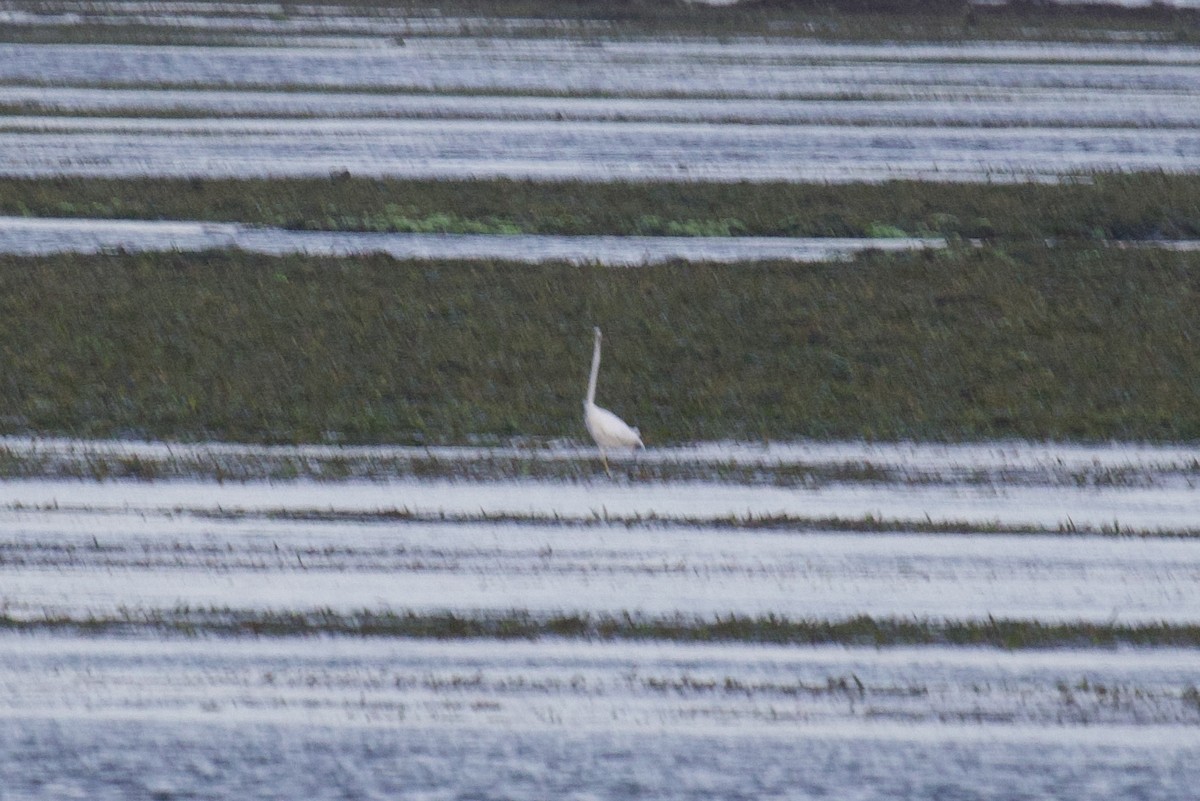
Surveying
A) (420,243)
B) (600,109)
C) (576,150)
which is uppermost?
(420,243)

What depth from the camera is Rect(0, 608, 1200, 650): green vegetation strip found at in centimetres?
1007

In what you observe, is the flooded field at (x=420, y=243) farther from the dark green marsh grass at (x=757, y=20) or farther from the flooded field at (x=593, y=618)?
the dark green marsh grass at (x=757, y=20)

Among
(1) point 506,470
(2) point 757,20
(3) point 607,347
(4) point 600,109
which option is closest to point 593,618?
(1) point 506,470

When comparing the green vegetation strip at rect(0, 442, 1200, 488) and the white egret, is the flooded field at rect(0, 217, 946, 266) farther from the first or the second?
the green vegetation strip at rect(0, 442, 1200, 488)

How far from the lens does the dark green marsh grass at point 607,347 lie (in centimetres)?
1520

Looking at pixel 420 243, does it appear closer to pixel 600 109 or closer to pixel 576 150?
pixel 576 150

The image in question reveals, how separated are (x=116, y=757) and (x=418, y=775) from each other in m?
1.20

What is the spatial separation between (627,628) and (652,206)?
53.9 feet

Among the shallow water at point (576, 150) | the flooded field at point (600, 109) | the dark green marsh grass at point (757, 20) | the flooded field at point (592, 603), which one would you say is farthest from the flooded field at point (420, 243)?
the dark green marsh grass at point (757, 20)

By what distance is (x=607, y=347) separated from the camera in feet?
58.2

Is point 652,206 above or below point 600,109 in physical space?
above

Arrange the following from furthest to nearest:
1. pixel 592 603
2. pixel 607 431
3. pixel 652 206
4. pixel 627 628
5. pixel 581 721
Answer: pixel 652 206 < pixel 607 431 < pixel 592 603 < pixel 627 628 < pixel 581 721

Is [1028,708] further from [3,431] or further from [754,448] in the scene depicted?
[3,431]

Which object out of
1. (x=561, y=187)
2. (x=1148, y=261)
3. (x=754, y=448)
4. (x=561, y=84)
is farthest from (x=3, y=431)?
(x=561, y=84)
